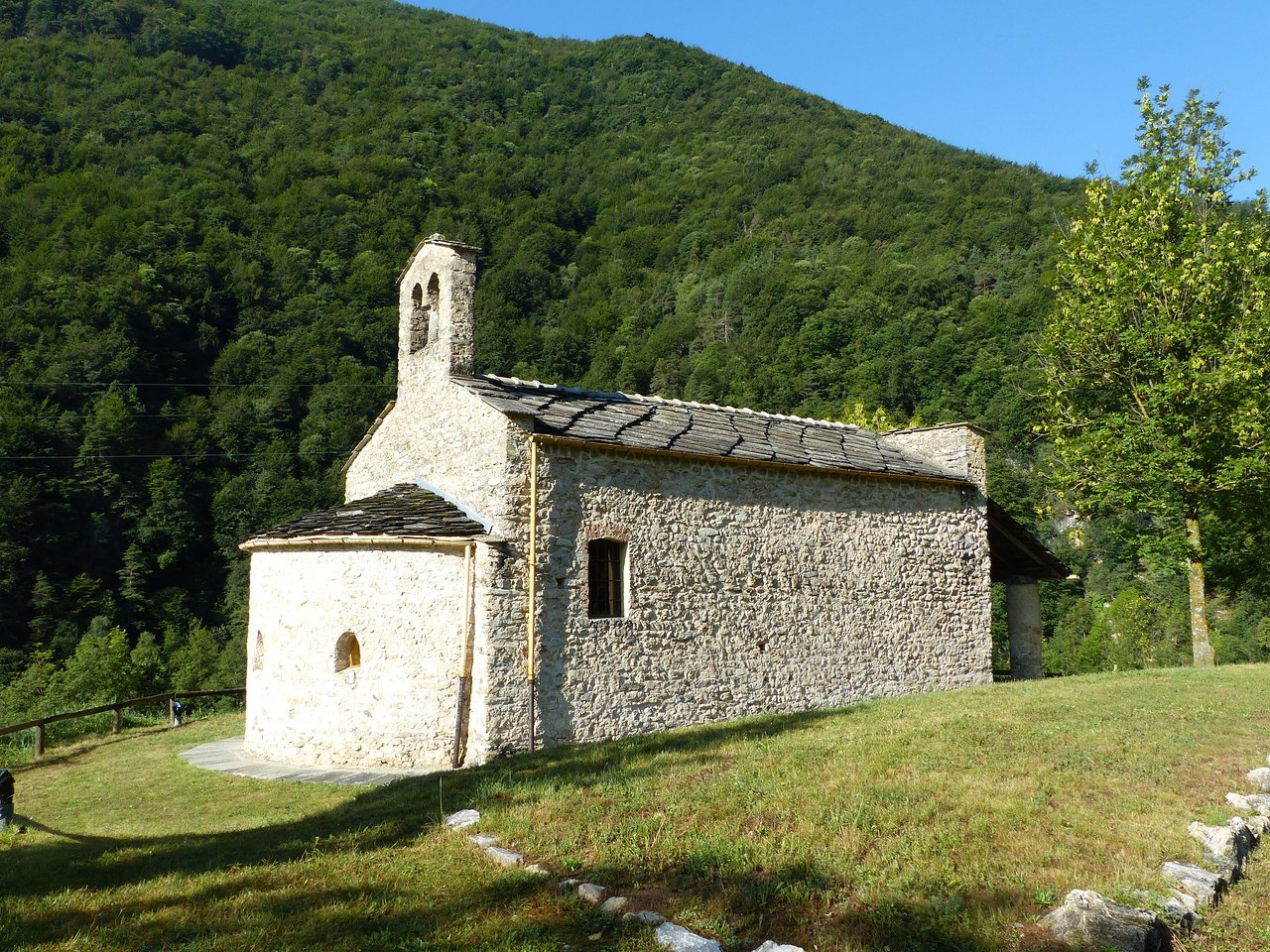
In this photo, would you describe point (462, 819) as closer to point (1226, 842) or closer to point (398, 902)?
point (398, 902)

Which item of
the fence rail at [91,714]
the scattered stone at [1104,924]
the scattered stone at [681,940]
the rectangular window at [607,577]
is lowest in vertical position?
the fence rail at [91,714]

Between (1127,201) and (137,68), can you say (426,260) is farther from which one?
(137,68)

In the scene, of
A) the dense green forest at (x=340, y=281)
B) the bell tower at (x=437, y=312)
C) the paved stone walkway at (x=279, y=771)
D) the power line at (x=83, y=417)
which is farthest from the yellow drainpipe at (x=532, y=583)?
the power line at (x=83, y=417)

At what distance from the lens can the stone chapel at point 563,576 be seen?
35.9 ft

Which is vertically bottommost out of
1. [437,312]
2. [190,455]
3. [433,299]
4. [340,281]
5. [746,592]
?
[746,592]

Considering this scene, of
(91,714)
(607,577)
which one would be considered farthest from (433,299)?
(91,714)

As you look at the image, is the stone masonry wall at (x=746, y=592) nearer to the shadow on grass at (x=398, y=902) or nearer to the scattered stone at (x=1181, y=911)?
the shadow on grass at (x=398, y=902)

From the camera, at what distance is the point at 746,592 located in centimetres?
1298

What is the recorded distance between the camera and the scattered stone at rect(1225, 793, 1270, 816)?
668 centimetres

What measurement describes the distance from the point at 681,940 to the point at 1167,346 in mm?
17479

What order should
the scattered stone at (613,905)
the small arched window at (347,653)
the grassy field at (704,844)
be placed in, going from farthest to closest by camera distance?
the small arched window at (347,653), the scattered stone at (613,905), the grassy field at (704,844)

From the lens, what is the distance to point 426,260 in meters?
13.2

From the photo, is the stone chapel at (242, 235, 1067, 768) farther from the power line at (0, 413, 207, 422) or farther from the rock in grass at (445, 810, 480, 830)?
the power line at (0, 413, 207, 422)

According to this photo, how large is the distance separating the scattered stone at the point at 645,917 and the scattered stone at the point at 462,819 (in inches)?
90.3
